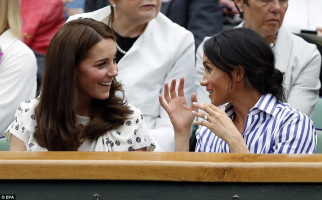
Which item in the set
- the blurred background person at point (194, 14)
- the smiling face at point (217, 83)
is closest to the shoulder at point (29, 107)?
the smiling face at point (217, 83)

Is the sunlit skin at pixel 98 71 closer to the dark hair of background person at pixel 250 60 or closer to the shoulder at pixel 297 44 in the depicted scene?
the dark hair of background person at pixel 250 60

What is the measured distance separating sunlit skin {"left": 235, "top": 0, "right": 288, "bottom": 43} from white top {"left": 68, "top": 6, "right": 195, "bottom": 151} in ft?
1.04

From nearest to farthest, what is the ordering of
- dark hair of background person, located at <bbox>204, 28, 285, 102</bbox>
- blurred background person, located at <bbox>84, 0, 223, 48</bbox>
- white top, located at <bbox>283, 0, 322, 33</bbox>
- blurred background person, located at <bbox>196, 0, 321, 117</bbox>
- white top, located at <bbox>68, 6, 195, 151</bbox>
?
dark hair of background person, located at <bbox>204, 28, 285, 102</bbox> → white top, located at <bbox>68, 6, 195, 151</bbox> → blurred background person, located at <bbox>196, 0, 321, 117</bbox> → blurred background person, located at <bbox>84, 0, 223, 48</bbox> → white top, located at <bbox>283, 0, 322, 33</bbox>

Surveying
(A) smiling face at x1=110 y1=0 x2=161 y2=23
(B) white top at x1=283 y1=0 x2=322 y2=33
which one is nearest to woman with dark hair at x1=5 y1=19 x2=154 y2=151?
(A) smiling face at x1=110 y1=0 x2=161 y2=23

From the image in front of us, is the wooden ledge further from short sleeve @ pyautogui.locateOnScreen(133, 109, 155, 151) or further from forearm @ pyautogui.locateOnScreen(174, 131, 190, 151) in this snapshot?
forearm @ pyautogui.locateOnScreen(174, 131, 190, 151)

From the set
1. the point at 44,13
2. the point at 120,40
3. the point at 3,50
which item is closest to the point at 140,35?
the point at 120,40

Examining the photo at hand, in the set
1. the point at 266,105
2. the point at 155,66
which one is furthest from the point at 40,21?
the point at 266,105

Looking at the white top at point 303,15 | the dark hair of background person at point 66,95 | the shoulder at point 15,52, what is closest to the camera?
the dark hair of background person at point 66,95

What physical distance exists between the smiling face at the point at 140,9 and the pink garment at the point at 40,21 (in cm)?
129

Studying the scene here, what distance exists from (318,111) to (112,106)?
101cm

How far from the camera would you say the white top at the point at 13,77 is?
341 cm

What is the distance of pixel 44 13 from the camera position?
15.3ft

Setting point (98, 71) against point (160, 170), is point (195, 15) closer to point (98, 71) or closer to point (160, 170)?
point (98, 71)

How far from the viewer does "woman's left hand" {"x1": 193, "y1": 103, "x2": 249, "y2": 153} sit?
2359 mm
